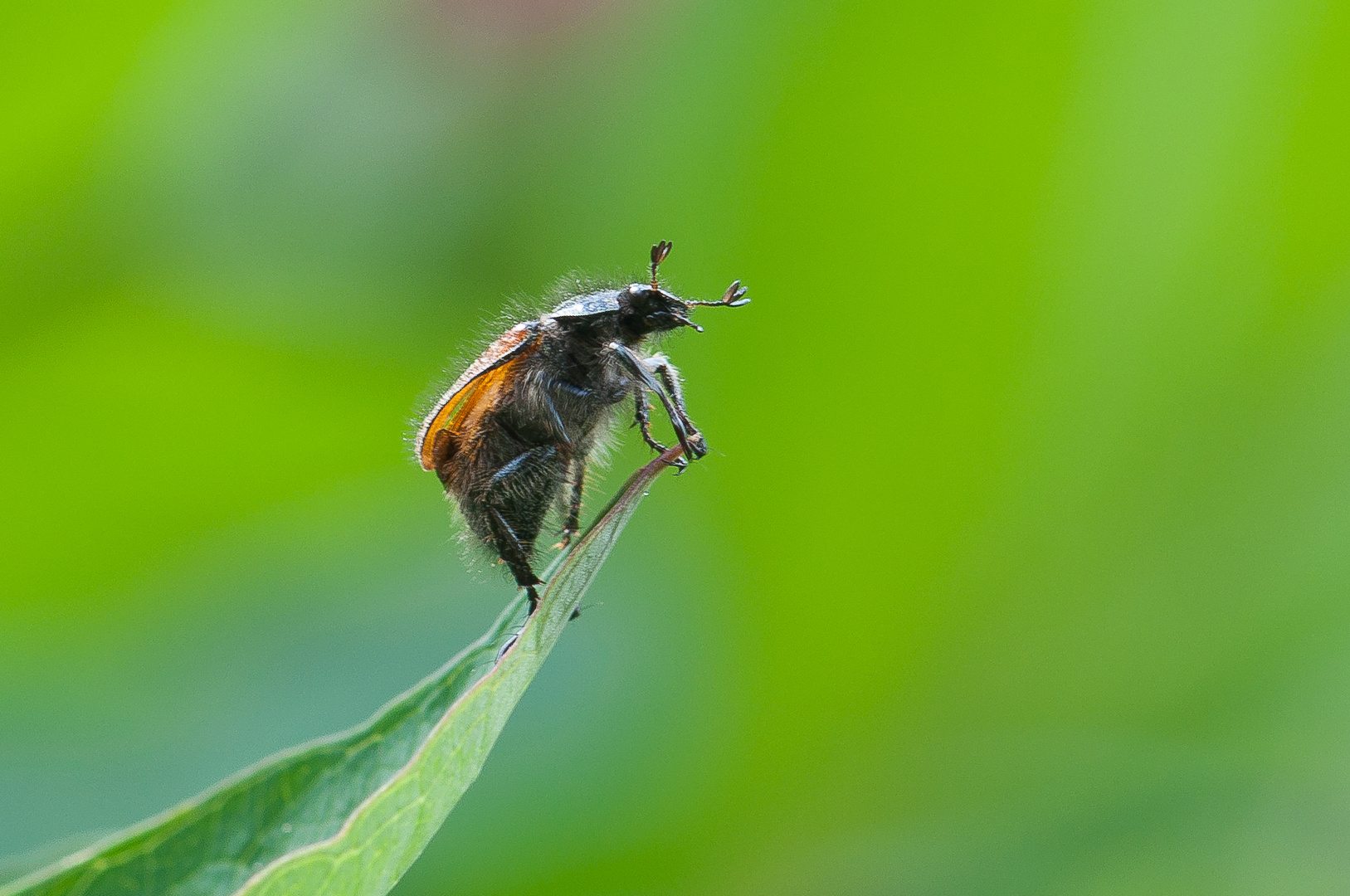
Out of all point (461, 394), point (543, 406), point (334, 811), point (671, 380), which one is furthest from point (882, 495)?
point (334, 811)

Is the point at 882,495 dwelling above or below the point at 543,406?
below

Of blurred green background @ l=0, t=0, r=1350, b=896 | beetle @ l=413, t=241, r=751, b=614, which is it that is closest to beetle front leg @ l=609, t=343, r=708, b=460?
beetle @ l=413, t=241, r=751, b=614

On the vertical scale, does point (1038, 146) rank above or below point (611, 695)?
above

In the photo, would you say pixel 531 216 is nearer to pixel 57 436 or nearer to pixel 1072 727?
pixel 57 436

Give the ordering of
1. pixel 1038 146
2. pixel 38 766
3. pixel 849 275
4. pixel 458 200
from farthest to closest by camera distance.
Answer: pixel 458 200 → pixel 38 766 → pixel 849 275 → pixel 1038 146

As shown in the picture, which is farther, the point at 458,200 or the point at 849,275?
the point at 458,200

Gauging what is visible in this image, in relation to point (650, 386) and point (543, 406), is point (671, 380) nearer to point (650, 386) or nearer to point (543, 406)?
point (650, 386)

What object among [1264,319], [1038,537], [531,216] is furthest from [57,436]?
[1264,319]
